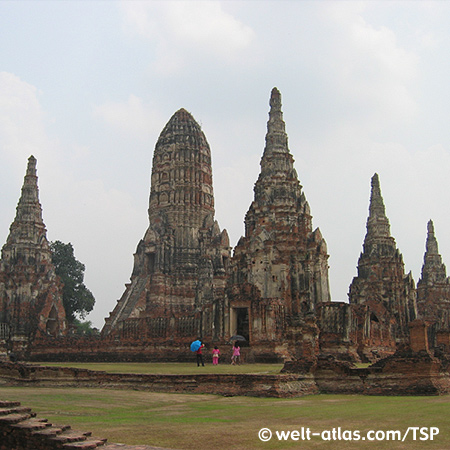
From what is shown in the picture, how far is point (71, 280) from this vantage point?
2333 inches

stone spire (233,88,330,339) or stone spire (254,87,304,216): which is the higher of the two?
stone spire (254,87,304,216)

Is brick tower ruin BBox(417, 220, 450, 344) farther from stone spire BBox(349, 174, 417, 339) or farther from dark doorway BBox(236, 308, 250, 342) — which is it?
dark doorway BBox(236, 308, 250, 342)

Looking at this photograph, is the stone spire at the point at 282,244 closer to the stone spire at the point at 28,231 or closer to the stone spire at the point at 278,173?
the stone spire at the point at 278,173

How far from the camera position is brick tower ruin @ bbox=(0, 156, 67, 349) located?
43.1 meters

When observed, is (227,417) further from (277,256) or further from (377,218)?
(377,218)

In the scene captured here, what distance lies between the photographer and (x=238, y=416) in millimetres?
10391

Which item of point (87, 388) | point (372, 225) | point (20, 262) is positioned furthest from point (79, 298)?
point (87, 388)

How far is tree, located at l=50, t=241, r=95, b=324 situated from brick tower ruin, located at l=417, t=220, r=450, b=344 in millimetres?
33723

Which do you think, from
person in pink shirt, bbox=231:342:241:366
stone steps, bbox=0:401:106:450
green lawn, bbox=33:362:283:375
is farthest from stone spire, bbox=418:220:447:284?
stone steps, bbox=0:401:106:450

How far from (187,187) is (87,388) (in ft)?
112

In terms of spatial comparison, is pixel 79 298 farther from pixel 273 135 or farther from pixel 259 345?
pixel 259 345

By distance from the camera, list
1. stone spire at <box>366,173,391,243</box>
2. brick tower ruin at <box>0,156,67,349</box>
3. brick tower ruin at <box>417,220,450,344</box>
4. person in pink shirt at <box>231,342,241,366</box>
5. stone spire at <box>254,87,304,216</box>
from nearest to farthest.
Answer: person in pink shirt at <box>231,342,241,366</box> → stone spire at <box>254,87,304,216</box> → brick tower ruin at <box>0,156,67,349</box> → stone spire at <box>366,173,391,243</box> → brick tower ruin at <box>417,220,450,344</box>

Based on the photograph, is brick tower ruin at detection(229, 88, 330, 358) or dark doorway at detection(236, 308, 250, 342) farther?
dark doorway at detection(236, 308, 250, 342)

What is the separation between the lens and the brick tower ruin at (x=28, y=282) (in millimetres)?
43094
